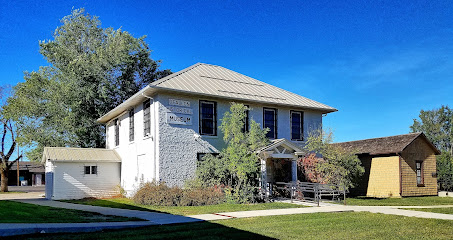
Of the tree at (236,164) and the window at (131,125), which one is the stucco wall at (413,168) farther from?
the window at (131,125)

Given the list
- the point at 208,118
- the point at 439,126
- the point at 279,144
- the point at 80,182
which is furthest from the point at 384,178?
the point at 439,126

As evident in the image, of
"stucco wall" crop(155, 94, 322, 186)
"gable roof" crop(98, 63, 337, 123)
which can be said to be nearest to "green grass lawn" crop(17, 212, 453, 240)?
"stucco wall" crop(155, 94, 322, 186)

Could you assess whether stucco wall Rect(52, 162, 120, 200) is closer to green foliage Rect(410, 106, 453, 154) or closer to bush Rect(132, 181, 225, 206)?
bush Rect(132, 181, 225, 206)

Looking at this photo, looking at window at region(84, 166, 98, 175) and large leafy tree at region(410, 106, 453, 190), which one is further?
large leafy tree at region(410, 106, 453, 190)

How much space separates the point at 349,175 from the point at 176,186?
9.10m

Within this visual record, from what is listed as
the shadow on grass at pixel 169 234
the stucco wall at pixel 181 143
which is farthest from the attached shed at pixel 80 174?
the shadow on grass at pixel 169 234

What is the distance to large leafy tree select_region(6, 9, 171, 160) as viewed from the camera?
31031 millimetres

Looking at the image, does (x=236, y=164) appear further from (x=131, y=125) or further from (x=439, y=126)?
(x=439, y=126)

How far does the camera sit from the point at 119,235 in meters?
9.49

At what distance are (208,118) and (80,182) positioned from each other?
8394mm

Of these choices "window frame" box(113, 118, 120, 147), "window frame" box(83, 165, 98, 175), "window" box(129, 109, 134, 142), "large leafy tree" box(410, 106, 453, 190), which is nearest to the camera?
"window frame" box(83, 165, 98, 175)

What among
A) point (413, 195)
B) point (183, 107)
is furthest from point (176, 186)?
point (413, 195)

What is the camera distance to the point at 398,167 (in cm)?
2367

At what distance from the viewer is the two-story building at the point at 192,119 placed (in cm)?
1947
